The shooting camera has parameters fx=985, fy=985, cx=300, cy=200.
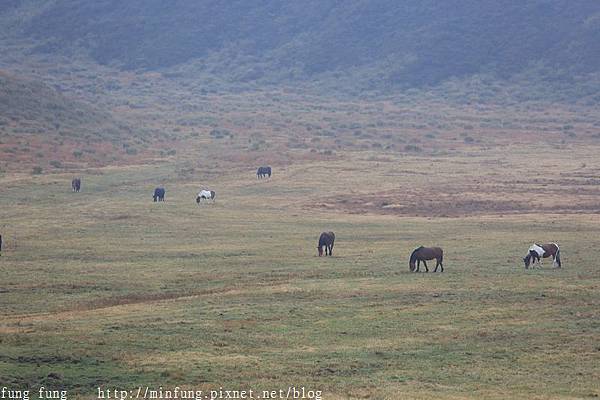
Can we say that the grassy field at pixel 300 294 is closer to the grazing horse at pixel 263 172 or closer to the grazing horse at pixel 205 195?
the grazing horse at pixel 205 195

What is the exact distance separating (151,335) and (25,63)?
122283mm

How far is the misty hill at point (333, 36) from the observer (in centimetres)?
12544

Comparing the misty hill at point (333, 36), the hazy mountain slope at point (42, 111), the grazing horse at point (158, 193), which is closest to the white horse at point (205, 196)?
the grazing horse at point (158, 193)

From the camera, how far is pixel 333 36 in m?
139

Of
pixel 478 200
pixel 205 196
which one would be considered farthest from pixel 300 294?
pixel 478 200

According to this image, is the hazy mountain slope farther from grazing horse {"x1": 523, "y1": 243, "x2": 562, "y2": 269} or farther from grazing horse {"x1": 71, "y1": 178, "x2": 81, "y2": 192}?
grazing horse {"x1": 523, "y1": 243, "x2": 562, "y2": 269}

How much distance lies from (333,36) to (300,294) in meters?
117

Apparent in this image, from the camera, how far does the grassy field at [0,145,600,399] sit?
1664cm

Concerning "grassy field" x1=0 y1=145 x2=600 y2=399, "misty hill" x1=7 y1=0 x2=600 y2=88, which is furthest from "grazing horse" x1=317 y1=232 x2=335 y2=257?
"misty hill" x1=7 y1=0 x2=600 y2=88

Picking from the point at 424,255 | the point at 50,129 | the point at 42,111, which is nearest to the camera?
the point at 424,255

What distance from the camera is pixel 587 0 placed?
5369 inches

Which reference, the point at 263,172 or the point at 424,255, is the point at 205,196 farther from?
the point at 424,255

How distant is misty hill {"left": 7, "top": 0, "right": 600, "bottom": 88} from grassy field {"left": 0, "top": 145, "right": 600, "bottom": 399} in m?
77.0

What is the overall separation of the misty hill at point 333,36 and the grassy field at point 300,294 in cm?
7696
